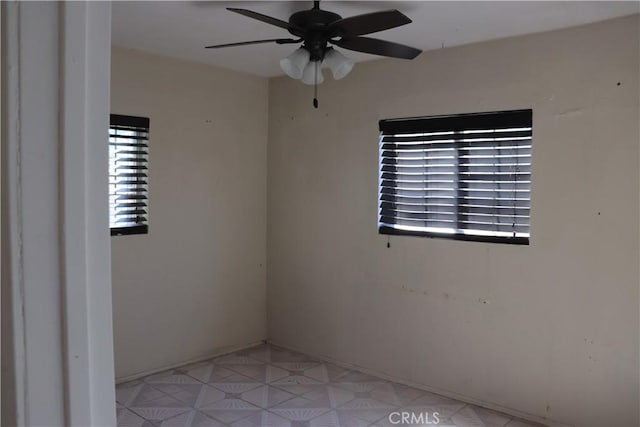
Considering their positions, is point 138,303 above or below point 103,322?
below

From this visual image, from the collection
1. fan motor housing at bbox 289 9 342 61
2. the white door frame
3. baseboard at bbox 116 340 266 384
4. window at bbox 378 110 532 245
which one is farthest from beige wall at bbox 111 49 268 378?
the white door frame

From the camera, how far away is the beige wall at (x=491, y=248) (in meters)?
3.10

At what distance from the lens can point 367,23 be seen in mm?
2309

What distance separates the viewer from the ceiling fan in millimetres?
2328

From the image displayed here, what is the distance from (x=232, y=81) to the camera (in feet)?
15.0

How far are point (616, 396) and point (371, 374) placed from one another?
1.73m

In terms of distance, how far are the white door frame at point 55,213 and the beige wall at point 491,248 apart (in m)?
3.19

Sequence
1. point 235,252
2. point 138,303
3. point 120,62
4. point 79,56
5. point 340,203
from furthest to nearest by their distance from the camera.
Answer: point 235,252 < point 340,203 < point 138,303 < point 120,62 < point 79,56

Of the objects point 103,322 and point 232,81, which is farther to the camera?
point 232,81

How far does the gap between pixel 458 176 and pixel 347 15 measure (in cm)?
137

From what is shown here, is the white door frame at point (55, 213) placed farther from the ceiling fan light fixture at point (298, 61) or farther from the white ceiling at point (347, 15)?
the white ceiling at point (347, 15)

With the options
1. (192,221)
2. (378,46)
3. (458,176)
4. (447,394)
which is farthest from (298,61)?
(447,394)

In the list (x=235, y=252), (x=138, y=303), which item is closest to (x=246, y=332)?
(x=235, y=252)

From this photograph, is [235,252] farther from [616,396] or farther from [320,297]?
[616,396]
